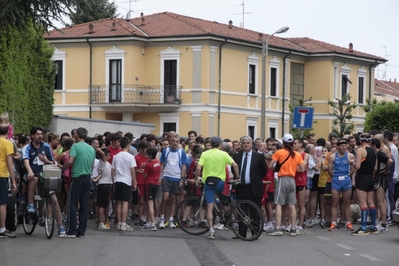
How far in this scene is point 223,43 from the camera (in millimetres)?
54969

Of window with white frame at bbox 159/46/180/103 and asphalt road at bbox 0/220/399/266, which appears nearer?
asphalt road at bbox 0/220/399/266

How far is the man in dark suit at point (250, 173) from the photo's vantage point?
18.2 meters

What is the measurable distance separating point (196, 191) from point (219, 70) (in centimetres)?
3383

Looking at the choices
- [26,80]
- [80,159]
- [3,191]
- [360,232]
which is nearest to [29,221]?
[3,191]

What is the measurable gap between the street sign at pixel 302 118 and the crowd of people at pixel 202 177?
6423 millimetres

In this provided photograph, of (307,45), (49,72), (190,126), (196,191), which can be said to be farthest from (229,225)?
(307,45)

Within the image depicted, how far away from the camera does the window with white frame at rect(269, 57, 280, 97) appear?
59625mm

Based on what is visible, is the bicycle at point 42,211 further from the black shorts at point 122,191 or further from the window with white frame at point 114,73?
the window with white frame at point 114,73

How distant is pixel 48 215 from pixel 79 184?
0.87 metres

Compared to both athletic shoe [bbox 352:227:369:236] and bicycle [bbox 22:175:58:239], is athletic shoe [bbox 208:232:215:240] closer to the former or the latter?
bicycle [bbox 22:175:58:239]

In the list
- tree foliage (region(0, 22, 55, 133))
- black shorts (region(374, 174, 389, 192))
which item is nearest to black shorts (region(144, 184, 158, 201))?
black shorts (region(374, 174, 389, 192))

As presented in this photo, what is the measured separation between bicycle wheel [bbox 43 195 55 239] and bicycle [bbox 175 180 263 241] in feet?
8.71

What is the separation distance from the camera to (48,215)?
17156 mm

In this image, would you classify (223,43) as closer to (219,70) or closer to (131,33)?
(219,70)
